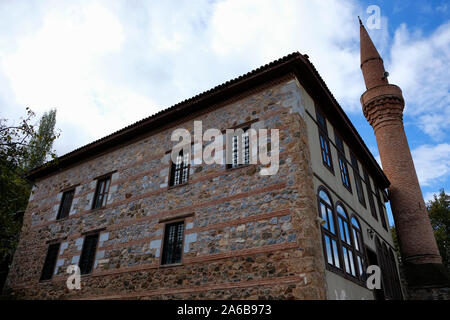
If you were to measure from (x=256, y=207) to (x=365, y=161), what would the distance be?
9.03m

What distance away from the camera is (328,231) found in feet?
30.3

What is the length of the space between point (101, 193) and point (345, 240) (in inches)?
363

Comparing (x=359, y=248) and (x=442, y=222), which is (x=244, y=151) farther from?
(x=442, y=222)

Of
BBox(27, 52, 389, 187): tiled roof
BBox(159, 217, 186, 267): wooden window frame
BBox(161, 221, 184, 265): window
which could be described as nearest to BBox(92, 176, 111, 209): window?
BBox(27, 52, 389, 187): tiled roof

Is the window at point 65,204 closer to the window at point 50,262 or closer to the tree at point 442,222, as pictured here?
the window at point 50,262

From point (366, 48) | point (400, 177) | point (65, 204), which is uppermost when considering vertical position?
point (366, 48)

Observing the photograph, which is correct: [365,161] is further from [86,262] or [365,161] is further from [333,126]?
[86,262]

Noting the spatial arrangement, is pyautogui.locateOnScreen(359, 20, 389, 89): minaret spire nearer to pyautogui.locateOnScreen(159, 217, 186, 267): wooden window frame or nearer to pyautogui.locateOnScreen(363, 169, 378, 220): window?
pyautogui.locateOnScreen(363, 169, 378, 220): window

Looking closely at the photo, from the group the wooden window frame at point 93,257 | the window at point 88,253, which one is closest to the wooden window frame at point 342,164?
the wooden window frame at point 93,257

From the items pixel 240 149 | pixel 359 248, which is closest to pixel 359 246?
pixel 359 248

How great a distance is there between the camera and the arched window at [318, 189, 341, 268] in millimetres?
8852

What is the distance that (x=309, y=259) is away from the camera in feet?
25.0

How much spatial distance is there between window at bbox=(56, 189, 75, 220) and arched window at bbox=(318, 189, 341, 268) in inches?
413

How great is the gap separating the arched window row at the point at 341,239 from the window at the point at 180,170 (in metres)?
4.40
